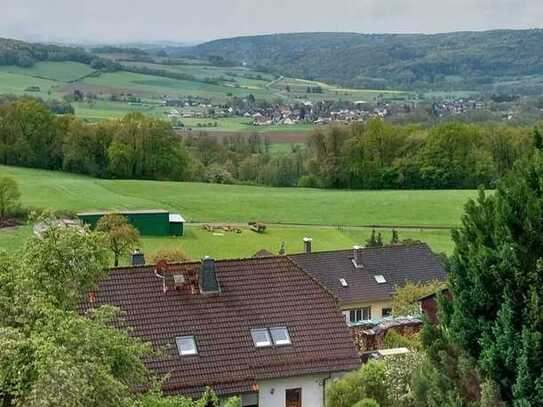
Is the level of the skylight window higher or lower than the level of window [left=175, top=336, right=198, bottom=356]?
lower

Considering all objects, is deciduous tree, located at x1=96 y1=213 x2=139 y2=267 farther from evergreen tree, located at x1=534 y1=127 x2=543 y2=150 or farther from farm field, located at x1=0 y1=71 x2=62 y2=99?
farm field, located at x1=0 y1=71 x2=62 y2=99

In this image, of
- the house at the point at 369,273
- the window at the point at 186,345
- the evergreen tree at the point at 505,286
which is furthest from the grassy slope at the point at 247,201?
the evergreen tree at the point at 505,286

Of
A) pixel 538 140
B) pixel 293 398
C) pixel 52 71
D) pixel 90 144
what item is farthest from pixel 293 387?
pixel 52 71

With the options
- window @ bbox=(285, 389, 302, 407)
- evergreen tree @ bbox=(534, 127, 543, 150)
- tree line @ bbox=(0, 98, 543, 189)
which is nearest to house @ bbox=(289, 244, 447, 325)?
window @ bbox=(285, 389, 302, 407)

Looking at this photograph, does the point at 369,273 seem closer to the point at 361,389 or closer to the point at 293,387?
the point at 293,387

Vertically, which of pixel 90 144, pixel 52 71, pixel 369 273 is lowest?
→ pixel 369 273
